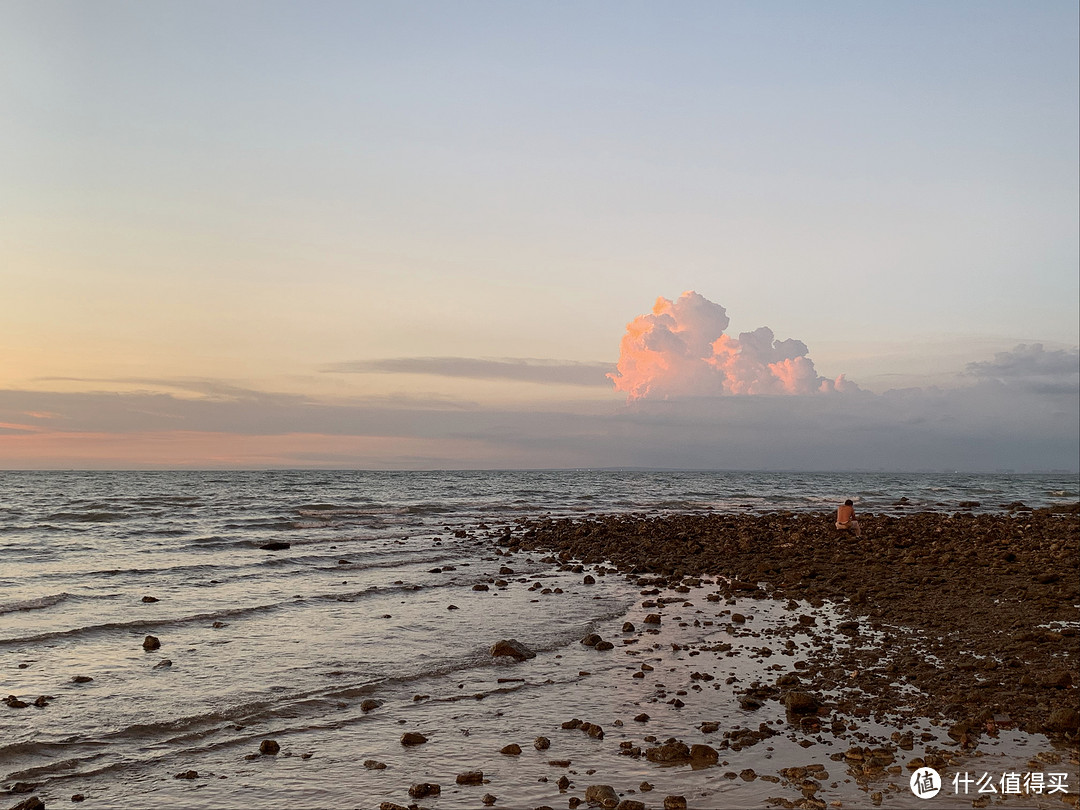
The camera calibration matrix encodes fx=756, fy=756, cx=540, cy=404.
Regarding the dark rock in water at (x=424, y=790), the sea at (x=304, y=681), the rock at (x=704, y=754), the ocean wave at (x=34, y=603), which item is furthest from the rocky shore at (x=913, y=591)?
the ocean wave at (x=34, y=603)

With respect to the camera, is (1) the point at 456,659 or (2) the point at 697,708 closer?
(2) the point at 697,708

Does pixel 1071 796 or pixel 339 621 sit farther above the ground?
pixel 1071 796

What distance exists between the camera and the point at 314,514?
4906 centimetres

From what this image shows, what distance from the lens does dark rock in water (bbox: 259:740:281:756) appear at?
9008mm

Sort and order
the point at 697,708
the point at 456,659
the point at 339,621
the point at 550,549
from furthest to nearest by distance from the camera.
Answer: the point at 550,549
the point at 339,621
the point at 456,659
the point at 697,708

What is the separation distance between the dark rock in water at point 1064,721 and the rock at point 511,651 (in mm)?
7632

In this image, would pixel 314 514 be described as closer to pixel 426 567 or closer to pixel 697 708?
pixel 426 567

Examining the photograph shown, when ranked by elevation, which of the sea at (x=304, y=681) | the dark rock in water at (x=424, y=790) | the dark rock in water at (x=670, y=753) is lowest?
the sea at (x=304, y=681)

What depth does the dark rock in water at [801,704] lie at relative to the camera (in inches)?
377

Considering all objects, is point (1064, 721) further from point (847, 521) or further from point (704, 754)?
point (847, 521)

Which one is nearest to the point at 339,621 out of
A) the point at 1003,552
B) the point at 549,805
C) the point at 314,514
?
the point at 549,805

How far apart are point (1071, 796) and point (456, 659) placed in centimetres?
898
